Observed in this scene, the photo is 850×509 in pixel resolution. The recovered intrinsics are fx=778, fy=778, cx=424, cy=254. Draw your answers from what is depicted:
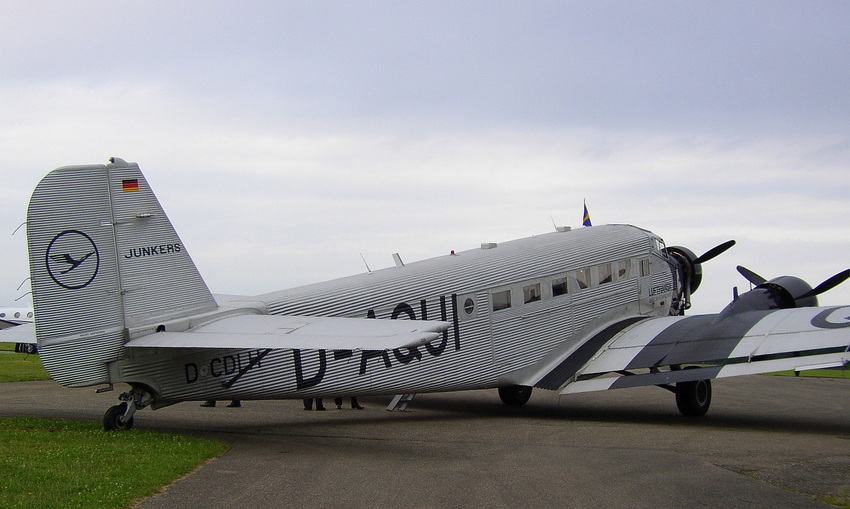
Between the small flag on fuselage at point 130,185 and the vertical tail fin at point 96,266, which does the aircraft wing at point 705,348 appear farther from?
the small flag on fuselage at point 130,185

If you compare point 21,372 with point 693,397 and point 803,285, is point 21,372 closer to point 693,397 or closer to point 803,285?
point 693,397

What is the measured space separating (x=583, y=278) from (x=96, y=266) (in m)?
10.6

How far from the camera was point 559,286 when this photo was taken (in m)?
17.3

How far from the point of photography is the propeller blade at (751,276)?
62.3ft

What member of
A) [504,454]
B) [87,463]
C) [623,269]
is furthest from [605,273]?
[87,463]

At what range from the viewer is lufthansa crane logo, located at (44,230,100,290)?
11.2 meters

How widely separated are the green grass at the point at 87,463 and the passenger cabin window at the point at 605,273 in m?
10.1

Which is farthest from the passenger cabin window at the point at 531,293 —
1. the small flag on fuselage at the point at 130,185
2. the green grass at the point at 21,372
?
the green grass at the point at 21,372

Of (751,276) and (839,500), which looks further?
(751,276)

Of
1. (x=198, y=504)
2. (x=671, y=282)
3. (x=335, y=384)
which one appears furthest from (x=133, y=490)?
(x=671, y=282)

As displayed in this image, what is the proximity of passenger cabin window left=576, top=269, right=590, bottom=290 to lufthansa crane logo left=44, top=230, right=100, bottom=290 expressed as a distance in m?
10.4

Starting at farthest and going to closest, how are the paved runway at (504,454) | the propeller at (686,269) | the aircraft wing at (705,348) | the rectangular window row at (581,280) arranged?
the propeller at (686,269) → the rectangular window row at (581,280) → the aircraft wing at (705,348) → the paved runway at (504,454)

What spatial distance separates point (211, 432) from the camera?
13.2m

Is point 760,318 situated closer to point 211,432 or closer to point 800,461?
point 800,461
